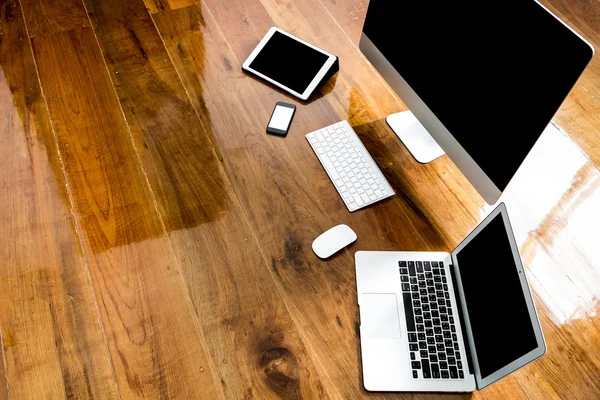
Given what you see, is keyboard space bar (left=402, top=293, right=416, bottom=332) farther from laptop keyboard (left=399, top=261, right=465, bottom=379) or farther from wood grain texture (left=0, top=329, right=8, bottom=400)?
wood grain texture (left=0, top=329, right=8, bottom=400)

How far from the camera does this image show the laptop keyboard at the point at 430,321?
3.30 feet

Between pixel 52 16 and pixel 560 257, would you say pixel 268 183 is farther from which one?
pixel 52 16

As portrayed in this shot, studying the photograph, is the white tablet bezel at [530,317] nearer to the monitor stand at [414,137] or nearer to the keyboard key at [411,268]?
the keyboard key at [411,268]

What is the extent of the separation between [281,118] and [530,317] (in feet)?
2.66

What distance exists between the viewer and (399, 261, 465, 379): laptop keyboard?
1007 mm

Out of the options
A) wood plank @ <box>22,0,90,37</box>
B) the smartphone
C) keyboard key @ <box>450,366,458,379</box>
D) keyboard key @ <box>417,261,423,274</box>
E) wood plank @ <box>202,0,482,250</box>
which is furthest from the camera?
wood plank @ <box>22,0,90,37</box>

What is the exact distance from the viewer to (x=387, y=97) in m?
1.42

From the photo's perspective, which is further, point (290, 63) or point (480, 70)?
point (290, 63)

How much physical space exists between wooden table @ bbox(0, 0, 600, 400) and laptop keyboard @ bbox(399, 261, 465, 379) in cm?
7

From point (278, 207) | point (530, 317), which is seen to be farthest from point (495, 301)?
point (278, 207)

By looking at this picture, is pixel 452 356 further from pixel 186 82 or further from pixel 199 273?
pixel 186 82

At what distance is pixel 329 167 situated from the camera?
50.2 inches

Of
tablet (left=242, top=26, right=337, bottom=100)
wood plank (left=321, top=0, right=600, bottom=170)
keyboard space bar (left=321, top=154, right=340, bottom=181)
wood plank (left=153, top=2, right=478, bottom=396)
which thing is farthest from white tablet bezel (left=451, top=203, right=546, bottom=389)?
tablet (left=242, top=26, right=337, bottom=100)

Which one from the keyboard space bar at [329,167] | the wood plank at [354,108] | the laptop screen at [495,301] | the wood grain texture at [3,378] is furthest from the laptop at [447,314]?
the wood grain texture at [3,378]
